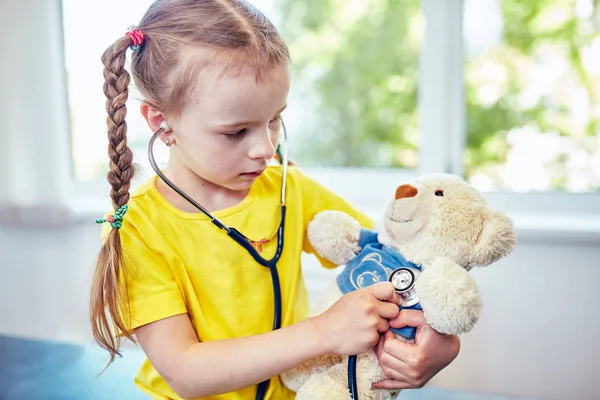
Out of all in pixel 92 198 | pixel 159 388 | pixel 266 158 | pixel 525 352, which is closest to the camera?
pixel 266 158

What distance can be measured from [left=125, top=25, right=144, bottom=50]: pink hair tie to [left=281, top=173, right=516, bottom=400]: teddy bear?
1.47 feet

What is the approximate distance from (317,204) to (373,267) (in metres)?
0.25

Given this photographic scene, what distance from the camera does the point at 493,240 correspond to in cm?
81

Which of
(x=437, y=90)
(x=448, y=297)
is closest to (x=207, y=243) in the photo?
(x=448, y=297)

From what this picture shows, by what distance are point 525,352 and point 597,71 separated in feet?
2.43

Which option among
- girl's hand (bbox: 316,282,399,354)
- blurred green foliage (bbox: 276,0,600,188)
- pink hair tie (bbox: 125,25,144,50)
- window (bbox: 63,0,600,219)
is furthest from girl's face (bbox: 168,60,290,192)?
blurred green foliage (bbox: 276,0,600,188)

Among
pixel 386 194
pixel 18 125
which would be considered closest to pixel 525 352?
pixel 386 194

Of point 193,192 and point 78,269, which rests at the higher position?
point 193,192

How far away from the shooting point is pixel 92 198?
1.96 metres

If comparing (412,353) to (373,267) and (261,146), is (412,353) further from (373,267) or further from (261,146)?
(261,146)

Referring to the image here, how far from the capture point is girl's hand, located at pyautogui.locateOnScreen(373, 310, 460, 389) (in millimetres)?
826

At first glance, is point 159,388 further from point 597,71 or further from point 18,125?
point 597,71

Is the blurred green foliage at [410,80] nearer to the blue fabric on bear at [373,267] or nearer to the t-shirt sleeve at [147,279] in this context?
the blue fabric on bear at [373,267]

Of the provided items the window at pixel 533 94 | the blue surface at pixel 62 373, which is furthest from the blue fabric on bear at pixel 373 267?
the window at pixel 533 94
